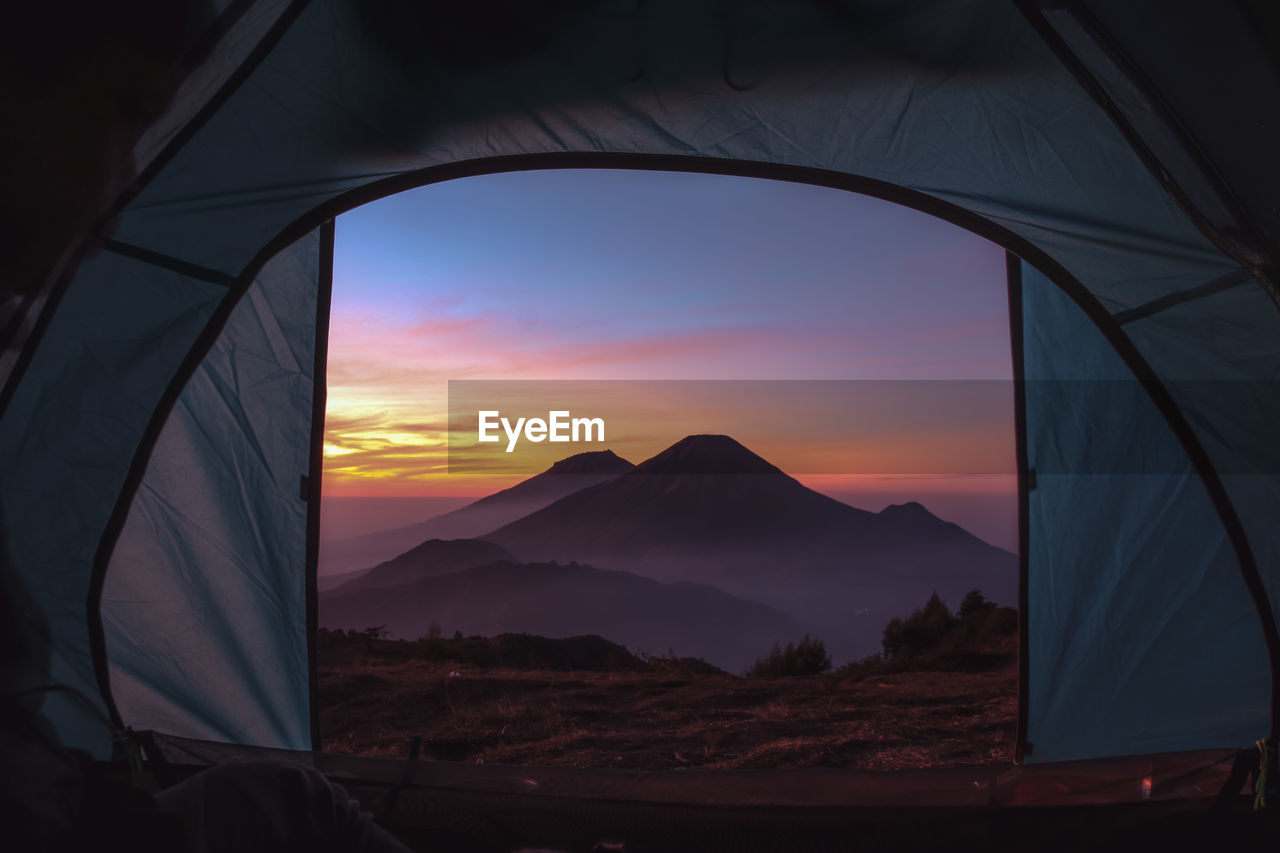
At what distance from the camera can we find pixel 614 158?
2602mm

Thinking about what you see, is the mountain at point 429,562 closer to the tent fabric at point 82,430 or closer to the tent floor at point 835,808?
the tent fabric at point 82,430

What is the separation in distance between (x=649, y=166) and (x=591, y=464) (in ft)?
104

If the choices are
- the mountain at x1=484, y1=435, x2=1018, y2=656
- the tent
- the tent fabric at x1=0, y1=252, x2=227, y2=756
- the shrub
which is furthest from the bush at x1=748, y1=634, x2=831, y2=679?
the mountain at x1=484, y1=435, x2=1018, y2=656

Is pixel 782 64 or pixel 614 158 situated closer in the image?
pixel 782 64

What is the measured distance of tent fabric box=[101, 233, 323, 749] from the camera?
258cm

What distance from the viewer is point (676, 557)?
26.8 m

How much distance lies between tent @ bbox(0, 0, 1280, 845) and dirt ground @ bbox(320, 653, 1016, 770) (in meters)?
1.35

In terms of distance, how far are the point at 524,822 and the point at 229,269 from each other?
1923 mm

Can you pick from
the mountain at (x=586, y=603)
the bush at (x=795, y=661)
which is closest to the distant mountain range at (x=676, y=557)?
the mountain at (x=586, y=603)

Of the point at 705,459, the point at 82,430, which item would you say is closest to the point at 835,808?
the point at 82,430

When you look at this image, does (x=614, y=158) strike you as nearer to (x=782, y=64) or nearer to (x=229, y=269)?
(x=782, y=64)

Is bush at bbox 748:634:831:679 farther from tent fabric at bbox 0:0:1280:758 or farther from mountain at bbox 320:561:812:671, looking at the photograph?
mountain at bbox 320:561:812:671

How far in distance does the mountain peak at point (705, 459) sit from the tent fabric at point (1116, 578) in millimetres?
29878

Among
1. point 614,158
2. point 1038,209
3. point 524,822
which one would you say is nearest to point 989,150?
point 1038,209
